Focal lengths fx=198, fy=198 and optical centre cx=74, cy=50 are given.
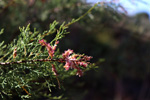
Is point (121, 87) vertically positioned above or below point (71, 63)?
above

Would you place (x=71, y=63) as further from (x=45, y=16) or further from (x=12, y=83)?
(x=45, y=16)

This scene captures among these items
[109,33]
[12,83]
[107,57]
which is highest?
[109,33]

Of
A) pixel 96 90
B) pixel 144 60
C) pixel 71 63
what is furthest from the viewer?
pixel 96 90

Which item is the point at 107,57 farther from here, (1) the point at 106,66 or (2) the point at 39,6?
(2) the point at 39,6

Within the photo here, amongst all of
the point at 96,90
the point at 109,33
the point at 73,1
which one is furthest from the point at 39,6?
the point at 109,33

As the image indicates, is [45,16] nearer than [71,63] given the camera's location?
No

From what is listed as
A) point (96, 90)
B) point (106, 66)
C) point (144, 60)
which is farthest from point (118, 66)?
point (96, 90)

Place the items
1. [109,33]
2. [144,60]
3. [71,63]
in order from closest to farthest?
[71,63]
[144,60]
[109,33]
